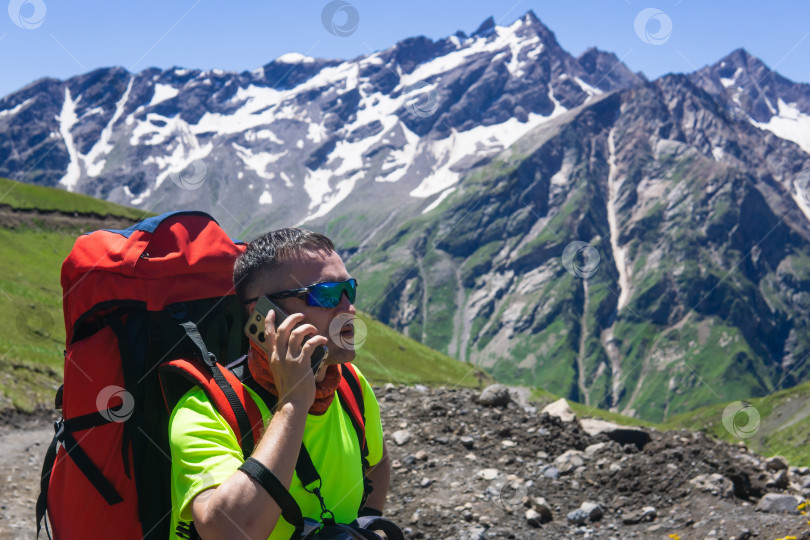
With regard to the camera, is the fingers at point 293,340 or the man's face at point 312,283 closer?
the fingers at point 293,340

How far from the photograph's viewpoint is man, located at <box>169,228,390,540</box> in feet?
12.5

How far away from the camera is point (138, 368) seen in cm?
493

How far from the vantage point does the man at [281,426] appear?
379 centimetres

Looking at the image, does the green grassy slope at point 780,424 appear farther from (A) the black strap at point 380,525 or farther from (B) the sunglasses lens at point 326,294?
(B) the sunglasses lens at point 326,294

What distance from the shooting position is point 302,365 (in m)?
4.00

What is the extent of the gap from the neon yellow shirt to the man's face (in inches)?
23.3

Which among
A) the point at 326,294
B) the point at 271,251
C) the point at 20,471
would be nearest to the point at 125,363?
the point at 271,251

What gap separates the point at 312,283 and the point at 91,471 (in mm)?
2093

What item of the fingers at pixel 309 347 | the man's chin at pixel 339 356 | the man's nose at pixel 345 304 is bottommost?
the man's chin at pixel 339 356

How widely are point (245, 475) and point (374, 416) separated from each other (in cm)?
201

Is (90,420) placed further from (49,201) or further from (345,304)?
(49,201)

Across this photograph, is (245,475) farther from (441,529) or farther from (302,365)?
(441,529)

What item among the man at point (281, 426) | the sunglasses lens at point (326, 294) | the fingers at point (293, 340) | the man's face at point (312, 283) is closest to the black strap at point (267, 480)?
the man at point (281, 426)

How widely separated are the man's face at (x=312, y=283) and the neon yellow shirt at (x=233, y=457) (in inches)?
23.3
